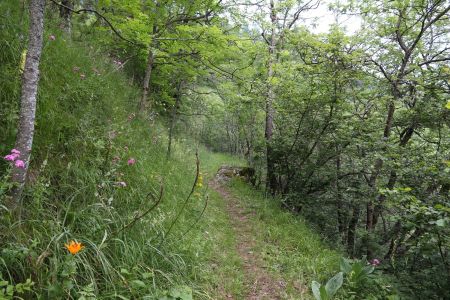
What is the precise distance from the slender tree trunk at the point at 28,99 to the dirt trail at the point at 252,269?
8.05 ft

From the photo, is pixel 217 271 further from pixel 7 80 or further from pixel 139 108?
pixel 139 108

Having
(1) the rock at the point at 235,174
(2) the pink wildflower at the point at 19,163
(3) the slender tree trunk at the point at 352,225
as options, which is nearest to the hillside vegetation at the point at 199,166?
(2) the pink wildflower at the point at 19,163

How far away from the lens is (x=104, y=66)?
5.78 meters

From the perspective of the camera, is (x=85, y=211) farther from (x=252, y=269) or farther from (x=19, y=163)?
(x=252, y=269)

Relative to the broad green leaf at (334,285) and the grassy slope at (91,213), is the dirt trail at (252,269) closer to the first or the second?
the grassy slope at (91,213)

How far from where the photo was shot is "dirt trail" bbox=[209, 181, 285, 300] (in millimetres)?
3779

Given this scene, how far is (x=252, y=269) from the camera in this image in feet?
14.3

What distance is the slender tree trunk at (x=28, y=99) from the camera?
2.24m

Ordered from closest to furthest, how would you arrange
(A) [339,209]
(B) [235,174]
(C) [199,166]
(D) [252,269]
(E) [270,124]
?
1. (D) [252,269]
2. (C) [199,166]
3. (A) [339,209]
4. (E) [270,124]
5. (B) [235,174]

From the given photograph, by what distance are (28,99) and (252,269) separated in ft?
11.5

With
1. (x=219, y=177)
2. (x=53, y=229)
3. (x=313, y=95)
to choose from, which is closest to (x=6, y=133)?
(x=53, y=229)

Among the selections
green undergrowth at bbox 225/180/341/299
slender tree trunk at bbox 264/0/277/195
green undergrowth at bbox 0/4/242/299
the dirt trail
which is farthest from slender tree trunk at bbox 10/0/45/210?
slender tree trunk at bbox 264/0/277/195

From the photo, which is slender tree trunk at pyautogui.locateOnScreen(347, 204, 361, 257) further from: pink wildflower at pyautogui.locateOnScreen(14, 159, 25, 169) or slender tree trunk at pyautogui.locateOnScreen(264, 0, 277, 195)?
pink wildflower at pyautogui.locateOnScreen(14, 159, 25, 169)

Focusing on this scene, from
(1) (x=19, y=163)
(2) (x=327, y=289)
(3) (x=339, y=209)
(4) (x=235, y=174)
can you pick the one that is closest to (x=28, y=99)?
(1) (x=19, y=163)
